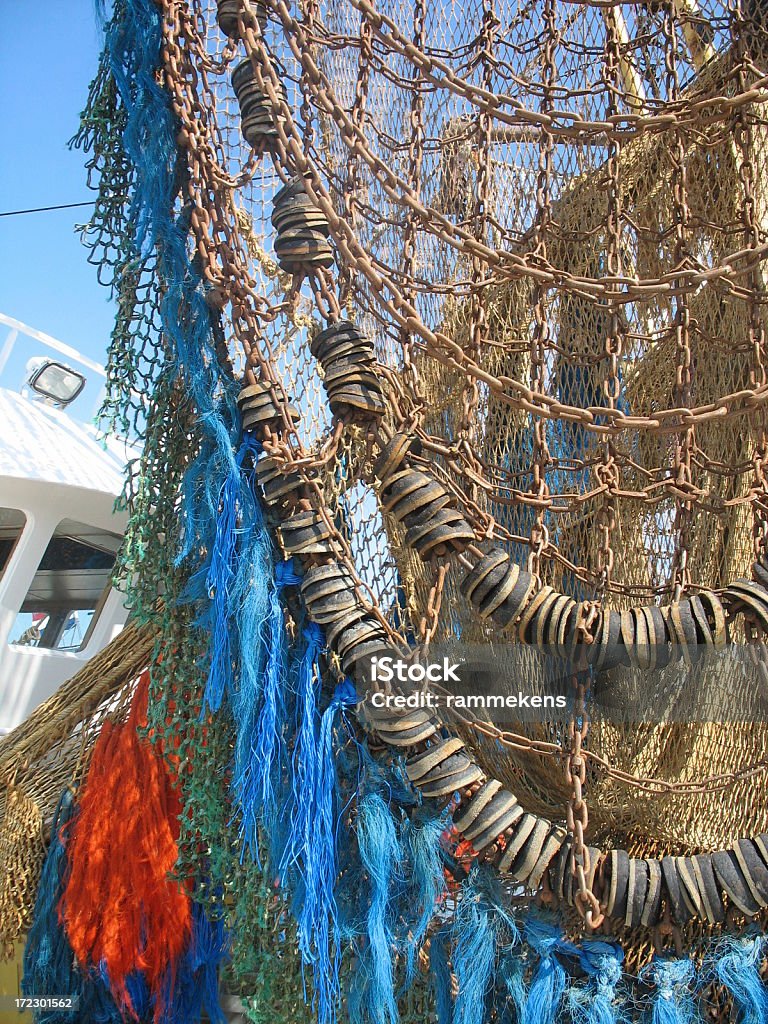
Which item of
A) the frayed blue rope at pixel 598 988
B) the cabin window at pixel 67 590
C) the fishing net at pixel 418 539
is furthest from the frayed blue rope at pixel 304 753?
the cabin window at pixel 67 590

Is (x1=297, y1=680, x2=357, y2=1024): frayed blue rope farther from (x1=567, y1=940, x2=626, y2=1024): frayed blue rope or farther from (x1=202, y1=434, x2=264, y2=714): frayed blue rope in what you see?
(x1=567, y1=940, x2=626, y2=1024): frayed blue rope

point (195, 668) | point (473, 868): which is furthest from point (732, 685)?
point (195, 668)

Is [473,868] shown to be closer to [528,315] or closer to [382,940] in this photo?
[382,940]

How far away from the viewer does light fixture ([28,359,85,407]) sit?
16.7ft

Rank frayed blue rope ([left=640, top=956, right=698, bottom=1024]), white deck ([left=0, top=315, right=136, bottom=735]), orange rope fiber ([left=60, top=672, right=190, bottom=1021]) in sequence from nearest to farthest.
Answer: frayed blue rope ([left=640, top=956, right=698, bottom=1024])
orange rope fiber ([left=60, top=672, right=190, bottom=1021])
white deck ([left=0, top=315, right=136, bottom=735])

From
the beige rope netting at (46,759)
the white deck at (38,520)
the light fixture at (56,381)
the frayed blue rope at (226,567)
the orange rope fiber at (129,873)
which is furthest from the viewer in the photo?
the light fixture at (56,381)

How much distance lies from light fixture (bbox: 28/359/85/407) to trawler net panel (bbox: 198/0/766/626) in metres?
3.60

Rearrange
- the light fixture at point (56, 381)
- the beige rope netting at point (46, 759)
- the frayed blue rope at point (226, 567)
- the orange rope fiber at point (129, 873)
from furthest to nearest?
the light fixture at point (56, 381) < the beige rope netting at point (46, 759) < the orange rope fiber at point (129, 873) < the frayed blue rope at point (226, 567)

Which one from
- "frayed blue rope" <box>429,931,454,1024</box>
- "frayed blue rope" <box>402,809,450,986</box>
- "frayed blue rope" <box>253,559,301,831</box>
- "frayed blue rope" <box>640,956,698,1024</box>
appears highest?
"frayed blue rope" <box>253,559,301,831</box>

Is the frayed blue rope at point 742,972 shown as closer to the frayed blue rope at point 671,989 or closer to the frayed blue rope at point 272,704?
the frayed blue rope at point 671,989

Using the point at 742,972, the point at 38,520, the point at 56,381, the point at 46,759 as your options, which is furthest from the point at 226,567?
the point at 56,381

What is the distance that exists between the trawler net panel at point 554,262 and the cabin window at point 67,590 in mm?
2884

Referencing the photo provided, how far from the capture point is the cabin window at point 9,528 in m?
4.21

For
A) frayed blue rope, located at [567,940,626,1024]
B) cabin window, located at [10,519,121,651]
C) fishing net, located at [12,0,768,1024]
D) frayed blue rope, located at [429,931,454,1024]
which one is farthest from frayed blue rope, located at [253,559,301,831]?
cabin window, located at [10,519,121,651]
